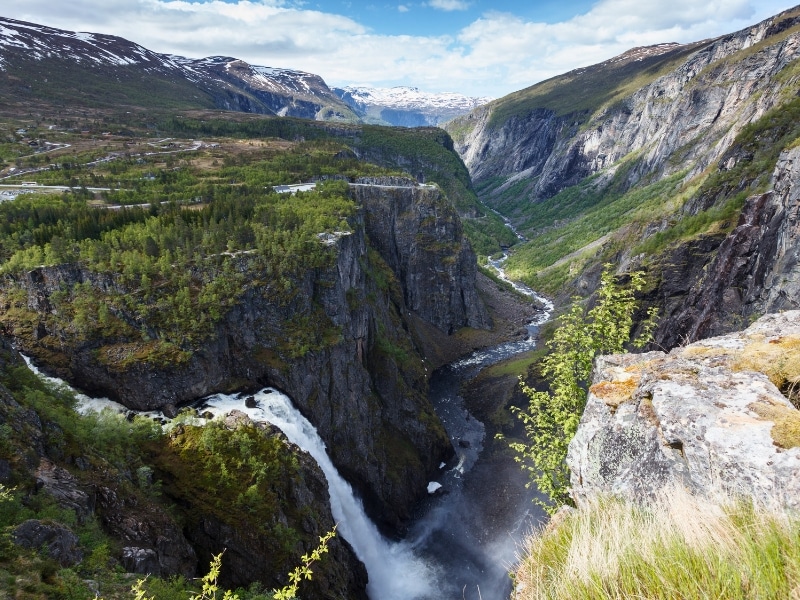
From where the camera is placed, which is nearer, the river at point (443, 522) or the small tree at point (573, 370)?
the small tree at point (573, 370)

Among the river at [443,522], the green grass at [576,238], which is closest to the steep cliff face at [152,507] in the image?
the river at [443,522]

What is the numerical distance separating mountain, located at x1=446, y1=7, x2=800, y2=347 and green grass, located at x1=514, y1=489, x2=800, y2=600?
35.0m

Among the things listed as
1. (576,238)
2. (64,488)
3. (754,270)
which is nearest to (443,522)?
(64,488)

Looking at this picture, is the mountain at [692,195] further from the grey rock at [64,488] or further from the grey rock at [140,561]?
the grey rock at [64,488]

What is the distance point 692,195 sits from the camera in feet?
211

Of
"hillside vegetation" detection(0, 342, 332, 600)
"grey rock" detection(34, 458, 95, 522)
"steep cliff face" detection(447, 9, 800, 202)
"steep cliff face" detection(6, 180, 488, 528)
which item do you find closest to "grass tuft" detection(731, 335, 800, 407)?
"hillside vegetation" detection(0, 342, 332, 600)

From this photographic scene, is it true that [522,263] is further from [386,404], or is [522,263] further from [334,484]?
[334,484]

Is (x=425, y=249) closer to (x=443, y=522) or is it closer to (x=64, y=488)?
(x=443, y=522)

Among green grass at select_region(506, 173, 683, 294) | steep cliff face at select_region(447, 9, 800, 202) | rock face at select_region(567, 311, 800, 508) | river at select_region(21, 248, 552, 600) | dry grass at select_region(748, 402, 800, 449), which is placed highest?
steep cliff face at select_region(447, 9, 800, 202)

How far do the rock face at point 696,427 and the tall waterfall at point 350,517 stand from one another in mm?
24824

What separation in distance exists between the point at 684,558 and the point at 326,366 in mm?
35054

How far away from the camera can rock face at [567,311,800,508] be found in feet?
27.5

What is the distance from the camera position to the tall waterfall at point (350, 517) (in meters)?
33.1

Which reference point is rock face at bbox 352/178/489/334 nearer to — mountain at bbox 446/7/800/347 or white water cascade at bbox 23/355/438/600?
mountain at bbox 446/7/800/347
